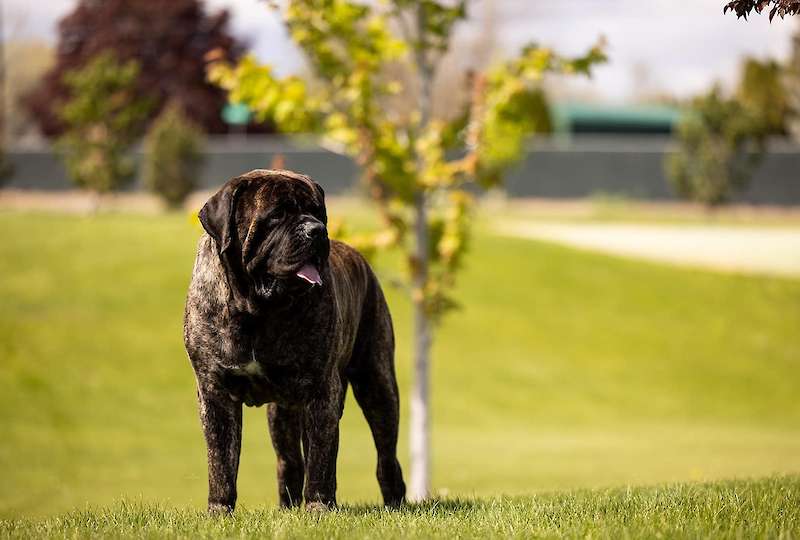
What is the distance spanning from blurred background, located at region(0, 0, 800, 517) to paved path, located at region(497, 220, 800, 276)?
0.43 ft

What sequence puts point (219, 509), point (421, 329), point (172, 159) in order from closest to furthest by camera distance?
point (219, 509) → point (421, 329) → point (172, 159)

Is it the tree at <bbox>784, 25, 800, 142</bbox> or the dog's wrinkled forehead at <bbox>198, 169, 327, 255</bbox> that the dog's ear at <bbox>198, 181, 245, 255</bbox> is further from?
the tree at <bbox>784, 25, 800, 142</bbox>

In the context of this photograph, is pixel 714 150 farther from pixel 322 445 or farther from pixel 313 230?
pixel 313 230

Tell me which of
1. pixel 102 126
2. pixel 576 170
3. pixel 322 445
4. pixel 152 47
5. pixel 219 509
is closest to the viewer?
pixel 322 445

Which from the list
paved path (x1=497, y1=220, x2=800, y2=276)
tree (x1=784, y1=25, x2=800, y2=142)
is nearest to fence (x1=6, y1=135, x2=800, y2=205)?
tree (x1=784, y1=25, x2=800, y2=142)

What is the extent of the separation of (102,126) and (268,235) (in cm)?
3455

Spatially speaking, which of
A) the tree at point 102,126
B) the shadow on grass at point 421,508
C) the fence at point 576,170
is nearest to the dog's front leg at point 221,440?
the shadow on grass at point 421,508

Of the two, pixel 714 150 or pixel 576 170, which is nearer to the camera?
pixel 714 150

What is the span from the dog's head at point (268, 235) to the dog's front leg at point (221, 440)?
61cm

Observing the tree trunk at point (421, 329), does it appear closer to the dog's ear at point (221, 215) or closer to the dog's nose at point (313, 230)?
the dog's ear at point (221, 215)

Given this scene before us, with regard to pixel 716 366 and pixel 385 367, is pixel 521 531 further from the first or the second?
pixel 716 366

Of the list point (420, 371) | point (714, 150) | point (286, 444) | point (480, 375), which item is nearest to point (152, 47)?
point (714, 150)

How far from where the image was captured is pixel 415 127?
49.2ft

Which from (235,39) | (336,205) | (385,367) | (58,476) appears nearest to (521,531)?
(385,367)
